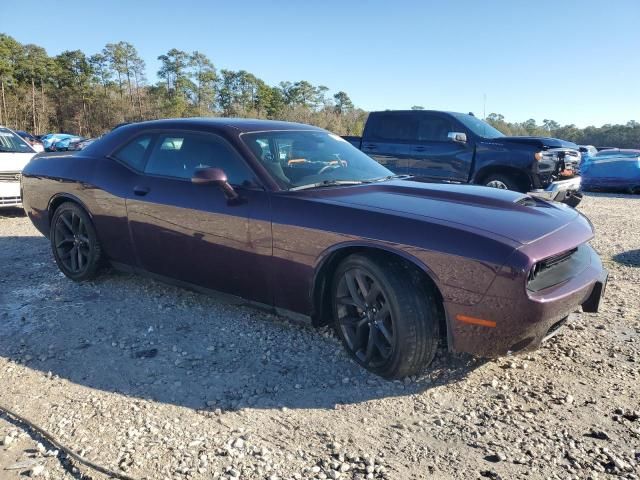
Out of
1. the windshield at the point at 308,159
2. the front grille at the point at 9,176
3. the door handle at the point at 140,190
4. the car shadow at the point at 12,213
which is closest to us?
the windshield at the point at 308,159

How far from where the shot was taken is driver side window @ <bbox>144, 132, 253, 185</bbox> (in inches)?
143

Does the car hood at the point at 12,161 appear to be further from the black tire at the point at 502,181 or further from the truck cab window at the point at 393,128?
the black tire at the point at 502,181

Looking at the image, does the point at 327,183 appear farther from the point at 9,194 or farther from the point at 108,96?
the point at 108,96

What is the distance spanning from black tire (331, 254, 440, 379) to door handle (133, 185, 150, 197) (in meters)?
1.82

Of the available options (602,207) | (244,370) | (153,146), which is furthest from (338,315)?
(602,207)

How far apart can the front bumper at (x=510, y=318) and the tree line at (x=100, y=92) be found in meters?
56.7

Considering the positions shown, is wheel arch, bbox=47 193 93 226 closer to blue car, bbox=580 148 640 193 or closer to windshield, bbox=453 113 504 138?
windshield, bbox=453 113 504 138

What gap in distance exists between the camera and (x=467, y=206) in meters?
3.14

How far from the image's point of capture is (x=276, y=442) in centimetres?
247

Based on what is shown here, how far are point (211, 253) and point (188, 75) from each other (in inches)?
2671

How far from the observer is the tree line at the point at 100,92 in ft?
195

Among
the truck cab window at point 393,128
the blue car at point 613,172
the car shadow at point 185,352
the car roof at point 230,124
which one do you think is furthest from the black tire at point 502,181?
the blue car at point 613,172

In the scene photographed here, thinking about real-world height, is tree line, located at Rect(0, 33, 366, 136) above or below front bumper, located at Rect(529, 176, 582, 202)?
above

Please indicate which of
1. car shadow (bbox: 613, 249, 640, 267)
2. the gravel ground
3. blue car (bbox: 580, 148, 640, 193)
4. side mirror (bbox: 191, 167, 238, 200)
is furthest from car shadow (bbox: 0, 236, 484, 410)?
blue car (bbox: 580, 148, 640, 193)
